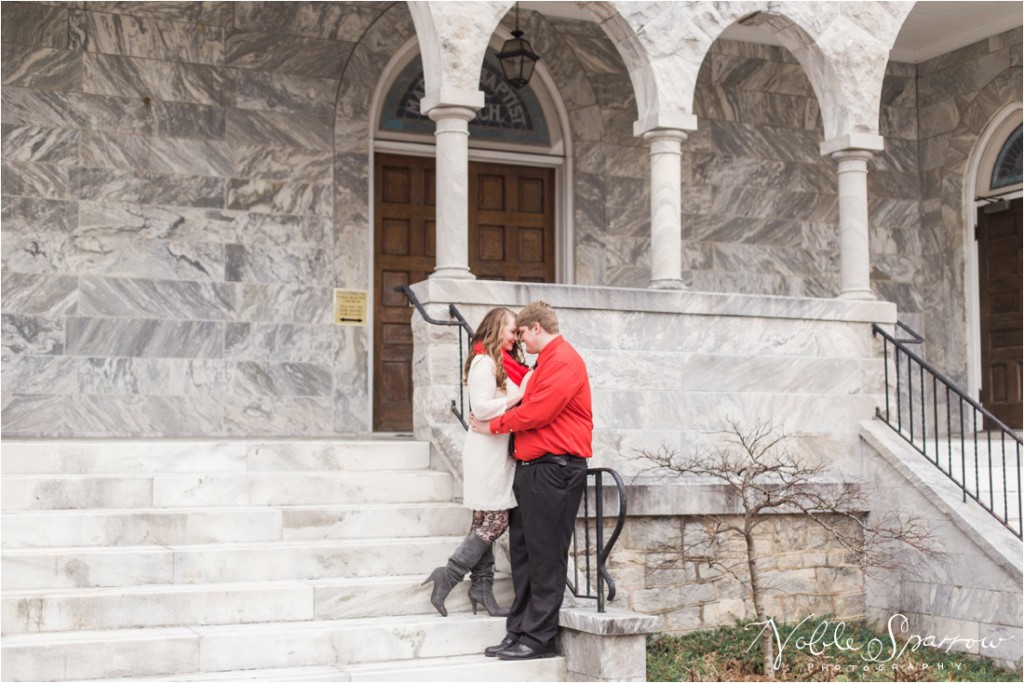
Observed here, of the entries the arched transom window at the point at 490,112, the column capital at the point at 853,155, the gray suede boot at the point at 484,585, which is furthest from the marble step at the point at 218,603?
the arched transom window at the point at 490,112

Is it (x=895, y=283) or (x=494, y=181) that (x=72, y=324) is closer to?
(x=494, y=181)

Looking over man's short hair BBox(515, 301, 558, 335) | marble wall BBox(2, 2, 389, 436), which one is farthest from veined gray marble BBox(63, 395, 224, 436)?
man's short hair BBox(515, 301, 558, 335)

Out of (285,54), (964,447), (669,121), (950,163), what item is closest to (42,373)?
(285,54)

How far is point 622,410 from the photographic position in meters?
9.38

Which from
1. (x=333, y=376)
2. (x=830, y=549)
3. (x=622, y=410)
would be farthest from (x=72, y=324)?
(x=830, y=549)

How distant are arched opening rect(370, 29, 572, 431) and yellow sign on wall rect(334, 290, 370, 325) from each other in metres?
0.25

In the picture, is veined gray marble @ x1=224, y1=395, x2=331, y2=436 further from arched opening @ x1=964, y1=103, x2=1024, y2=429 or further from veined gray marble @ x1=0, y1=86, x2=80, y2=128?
arched opening @ x1=964, y1=103, x2=1024, y2=429

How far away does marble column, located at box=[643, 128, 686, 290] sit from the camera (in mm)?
9852

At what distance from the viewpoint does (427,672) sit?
21.3 feet

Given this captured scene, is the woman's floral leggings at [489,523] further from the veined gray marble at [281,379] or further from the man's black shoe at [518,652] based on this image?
the veined gray marble at [281,379]

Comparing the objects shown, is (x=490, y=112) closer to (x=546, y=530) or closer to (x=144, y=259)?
(x=144, y=259)

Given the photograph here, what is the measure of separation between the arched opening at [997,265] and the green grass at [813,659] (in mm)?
5028

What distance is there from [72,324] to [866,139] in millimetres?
6578

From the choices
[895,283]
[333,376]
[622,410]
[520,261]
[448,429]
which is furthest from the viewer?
[895,283]
